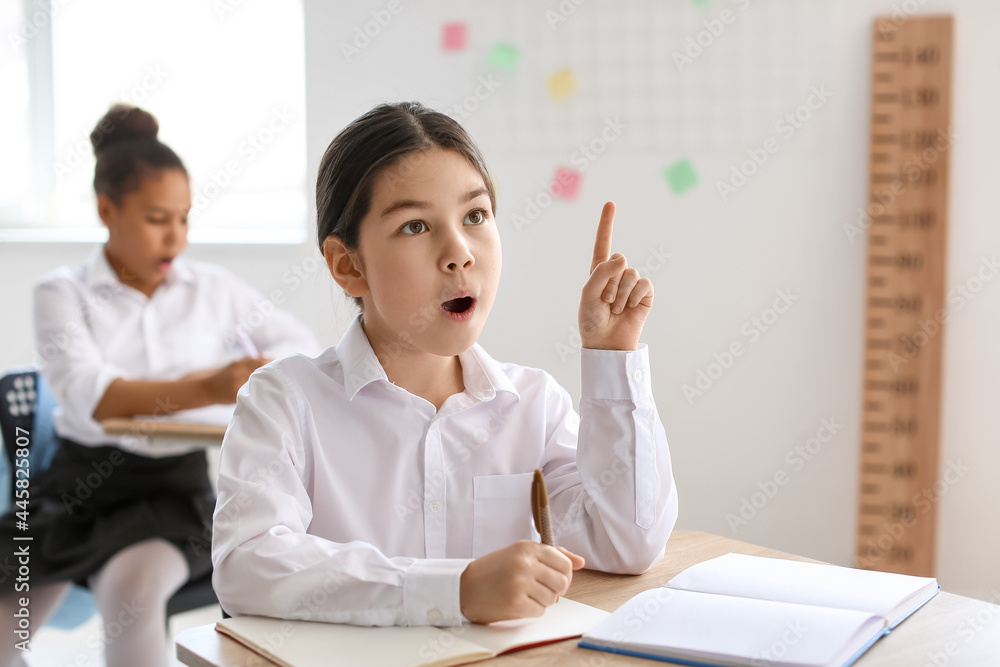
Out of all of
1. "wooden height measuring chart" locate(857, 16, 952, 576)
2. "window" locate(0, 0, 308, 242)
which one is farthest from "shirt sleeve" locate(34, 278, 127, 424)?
"wooden height measuring chart" locate(857, 16, 952, 576)

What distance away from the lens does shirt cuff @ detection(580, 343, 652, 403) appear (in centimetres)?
111

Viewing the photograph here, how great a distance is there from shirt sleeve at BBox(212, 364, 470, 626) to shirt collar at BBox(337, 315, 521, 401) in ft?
0.34

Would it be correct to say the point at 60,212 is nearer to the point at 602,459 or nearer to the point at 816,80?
the point at 816,80

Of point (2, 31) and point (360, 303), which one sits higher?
point (2, 31)

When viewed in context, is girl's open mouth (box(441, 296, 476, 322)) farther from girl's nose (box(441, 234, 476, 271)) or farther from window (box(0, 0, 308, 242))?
window (box(0, 0, 308, 242))

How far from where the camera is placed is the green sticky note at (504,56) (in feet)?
8.94

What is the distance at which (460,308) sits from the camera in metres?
1.13

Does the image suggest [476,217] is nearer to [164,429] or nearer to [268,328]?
[164,429]

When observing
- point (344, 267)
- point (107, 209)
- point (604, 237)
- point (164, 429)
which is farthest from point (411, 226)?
point (107, 209)

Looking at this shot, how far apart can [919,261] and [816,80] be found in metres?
0.56

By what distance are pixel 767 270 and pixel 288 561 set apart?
1964mm

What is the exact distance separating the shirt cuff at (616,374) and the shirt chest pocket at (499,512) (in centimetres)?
17

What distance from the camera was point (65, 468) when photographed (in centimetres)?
204

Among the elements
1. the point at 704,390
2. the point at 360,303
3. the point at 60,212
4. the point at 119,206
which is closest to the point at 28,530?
the point at 119,206
